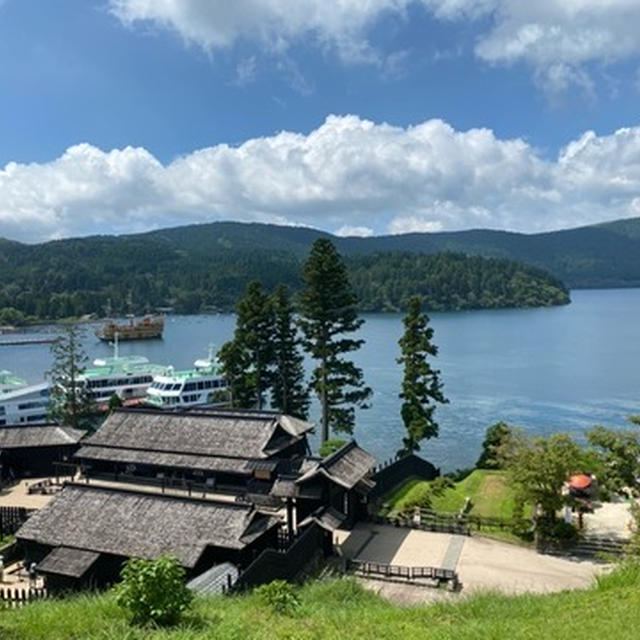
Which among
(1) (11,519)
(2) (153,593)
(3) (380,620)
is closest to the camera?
(2) (153,593)

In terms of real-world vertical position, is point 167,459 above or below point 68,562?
above

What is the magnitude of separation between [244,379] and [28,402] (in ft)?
99.9

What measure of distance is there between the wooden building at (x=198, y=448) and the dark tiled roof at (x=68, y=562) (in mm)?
Answer: 10033

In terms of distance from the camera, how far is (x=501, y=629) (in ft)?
35.0

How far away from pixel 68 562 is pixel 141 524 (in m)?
2.64

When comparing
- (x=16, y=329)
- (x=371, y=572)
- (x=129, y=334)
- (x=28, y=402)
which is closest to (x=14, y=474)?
(x=371, y=572)

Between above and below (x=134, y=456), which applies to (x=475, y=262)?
above

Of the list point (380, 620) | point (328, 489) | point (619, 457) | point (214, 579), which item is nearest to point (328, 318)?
point (328, 489)

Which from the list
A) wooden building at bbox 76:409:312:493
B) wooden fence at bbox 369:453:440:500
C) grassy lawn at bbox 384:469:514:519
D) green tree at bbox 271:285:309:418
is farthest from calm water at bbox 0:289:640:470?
wooden building at bbox 76:409:312:493

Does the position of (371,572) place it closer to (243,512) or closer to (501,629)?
(243,512)

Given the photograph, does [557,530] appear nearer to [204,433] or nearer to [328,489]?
[328,489]

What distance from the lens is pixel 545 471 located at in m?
25.5

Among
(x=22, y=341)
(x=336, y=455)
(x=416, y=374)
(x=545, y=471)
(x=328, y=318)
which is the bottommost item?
(x=22, y=341)

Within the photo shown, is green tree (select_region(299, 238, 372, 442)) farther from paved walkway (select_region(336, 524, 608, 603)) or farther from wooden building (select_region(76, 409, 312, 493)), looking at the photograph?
paved walkway (select_region(336, 524, 608, 603))
